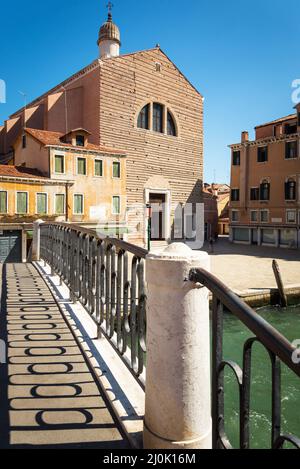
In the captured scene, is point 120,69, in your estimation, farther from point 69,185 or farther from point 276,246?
point 276,246

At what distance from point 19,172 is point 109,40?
1811cm

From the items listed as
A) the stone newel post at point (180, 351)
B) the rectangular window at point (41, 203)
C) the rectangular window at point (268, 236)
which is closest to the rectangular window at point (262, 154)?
the rectangular window at point (268, 236)

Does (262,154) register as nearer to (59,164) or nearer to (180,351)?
(59,164)

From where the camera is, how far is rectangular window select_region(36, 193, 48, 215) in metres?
23.1

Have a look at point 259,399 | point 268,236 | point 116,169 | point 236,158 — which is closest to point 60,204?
point 116,169

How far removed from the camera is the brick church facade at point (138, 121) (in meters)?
28.8

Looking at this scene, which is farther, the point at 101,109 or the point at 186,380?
the point at 101,109

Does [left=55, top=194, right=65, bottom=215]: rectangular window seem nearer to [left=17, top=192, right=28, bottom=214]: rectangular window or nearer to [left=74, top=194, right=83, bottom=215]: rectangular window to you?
[left=74, top=194, right=83, bottom=215]: rectangular window

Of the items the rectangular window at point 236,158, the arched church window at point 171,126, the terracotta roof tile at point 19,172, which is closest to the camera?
the terracotta roof tile at point 19,172

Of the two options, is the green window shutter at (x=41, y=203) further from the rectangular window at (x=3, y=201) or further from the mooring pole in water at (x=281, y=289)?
the mooring pole in water at (x=281, y=289)

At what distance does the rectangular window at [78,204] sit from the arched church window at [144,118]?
10057 mm

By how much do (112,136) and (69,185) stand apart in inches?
270

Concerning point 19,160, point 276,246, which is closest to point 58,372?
point 19,160

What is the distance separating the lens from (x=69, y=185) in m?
24.4
